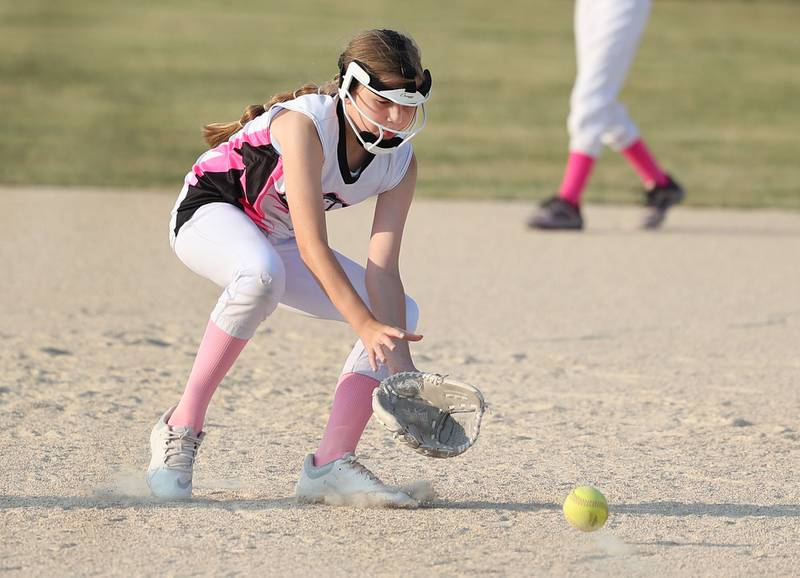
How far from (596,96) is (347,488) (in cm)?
483

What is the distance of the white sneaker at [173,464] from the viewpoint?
3711 millimetres

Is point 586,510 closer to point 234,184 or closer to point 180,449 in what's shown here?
point 180,449

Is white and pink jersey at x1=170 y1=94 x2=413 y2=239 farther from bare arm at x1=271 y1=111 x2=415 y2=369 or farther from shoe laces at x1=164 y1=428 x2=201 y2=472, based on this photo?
shoe laces at x1=164 y1=428 x2=201 y2=472

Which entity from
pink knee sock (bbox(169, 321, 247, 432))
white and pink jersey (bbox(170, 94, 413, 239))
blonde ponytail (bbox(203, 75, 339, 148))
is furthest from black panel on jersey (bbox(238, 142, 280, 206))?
pink knee sock (bbox(169, 321, 247, 432))

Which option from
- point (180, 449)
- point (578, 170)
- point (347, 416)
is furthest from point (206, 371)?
point (578, 170)

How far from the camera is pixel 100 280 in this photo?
6.78 meters

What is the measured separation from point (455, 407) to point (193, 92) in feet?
37.7

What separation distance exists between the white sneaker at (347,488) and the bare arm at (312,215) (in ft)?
1.40

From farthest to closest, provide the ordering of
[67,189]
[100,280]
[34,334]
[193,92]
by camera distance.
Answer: [193,92], [67,189], [100,280], [34,334]

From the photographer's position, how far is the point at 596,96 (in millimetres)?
8055

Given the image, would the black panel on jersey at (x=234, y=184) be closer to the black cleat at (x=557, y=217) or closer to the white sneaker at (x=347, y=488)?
the white sneaker at (x=347, y=488)

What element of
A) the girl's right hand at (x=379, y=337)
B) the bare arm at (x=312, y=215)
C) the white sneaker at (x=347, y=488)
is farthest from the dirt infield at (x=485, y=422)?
the bare arm at (x=312, y=215)

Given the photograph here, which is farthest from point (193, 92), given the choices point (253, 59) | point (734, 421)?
point (734, 421)

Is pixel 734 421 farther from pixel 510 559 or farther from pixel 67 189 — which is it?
pixel 67 189
